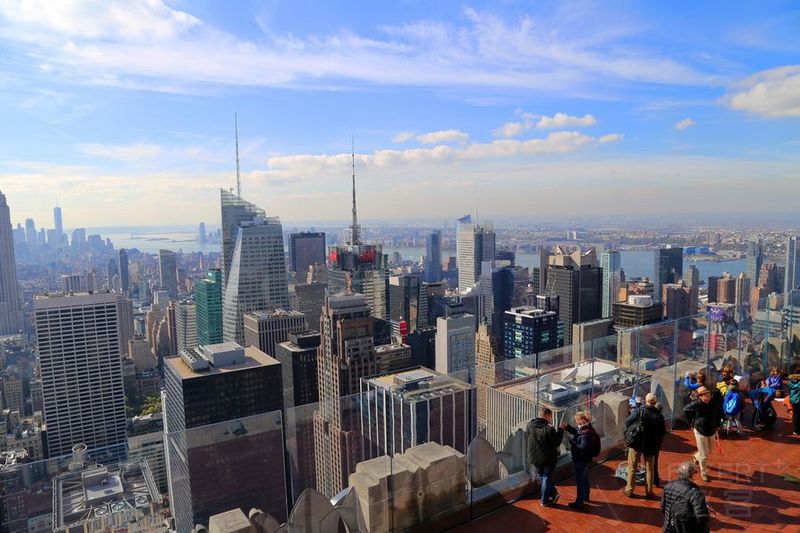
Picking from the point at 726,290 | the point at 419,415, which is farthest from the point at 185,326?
the point at 419,415

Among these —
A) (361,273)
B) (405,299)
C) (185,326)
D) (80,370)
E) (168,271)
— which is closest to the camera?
(80,370)

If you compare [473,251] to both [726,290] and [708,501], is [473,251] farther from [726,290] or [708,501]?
[708,501]

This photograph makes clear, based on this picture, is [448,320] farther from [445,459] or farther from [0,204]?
[0,204]

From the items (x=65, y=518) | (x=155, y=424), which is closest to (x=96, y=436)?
(x=155, y=424)

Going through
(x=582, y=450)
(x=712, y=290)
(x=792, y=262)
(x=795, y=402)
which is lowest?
(x=712, y=290)

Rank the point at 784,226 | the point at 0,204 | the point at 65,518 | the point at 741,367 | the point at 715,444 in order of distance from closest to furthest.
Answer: the point at 65,518, the point at 715,444, the point at 741,367, the point at 784,226, the point at 0,204

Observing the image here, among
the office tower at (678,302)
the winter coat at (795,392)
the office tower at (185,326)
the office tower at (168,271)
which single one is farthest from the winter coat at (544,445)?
the office tower at (168,271)
